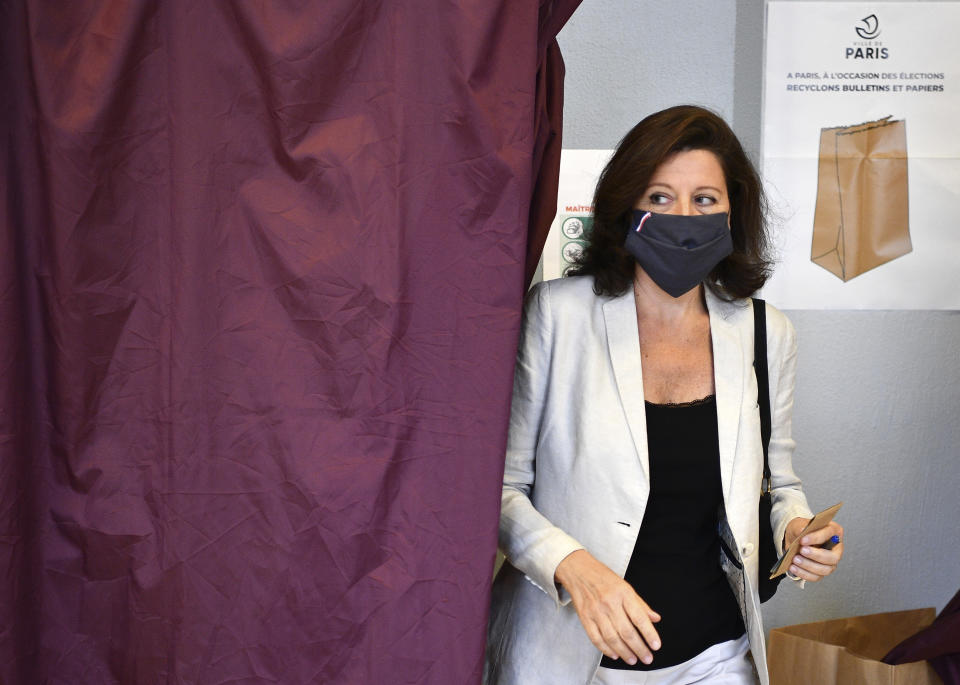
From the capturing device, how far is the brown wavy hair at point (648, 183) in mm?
1485

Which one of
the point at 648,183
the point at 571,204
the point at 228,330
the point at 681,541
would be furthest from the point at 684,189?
the point at 228,330

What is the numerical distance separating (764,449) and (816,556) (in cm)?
23

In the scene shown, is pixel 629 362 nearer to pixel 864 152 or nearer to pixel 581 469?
pixel 581 469

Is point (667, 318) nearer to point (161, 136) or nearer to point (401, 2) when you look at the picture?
point (401, 2)

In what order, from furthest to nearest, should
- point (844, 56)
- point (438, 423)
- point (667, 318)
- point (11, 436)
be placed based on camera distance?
point (844, 56)
point (667, 318)
point (438, 423)
point (11, 436)

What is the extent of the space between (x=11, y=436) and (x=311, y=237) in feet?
1.30

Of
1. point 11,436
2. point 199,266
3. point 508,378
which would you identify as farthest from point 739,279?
point 11,436

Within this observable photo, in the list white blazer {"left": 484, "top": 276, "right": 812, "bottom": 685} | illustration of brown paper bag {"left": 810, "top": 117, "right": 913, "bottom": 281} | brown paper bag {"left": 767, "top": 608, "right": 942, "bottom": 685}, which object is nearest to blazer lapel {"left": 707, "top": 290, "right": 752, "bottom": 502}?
white blazer {"left": 484, "top": 276, "right": 812, "bottom": 685}

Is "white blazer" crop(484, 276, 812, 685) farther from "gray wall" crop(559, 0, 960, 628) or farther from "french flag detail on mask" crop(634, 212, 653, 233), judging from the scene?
"gray wall" crop(559, 0, 960, 628)

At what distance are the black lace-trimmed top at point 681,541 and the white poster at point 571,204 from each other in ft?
2.52

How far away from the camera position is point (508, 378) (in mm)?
1146

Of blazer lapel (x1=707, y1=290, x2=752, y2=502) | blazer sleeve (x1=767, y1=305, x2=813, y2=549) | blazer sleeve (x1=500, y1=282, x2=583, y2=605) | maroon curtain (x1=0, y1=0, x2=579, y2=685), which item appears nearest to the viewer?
maroon curtain (x1=0, y1=0, x2=579, y2=685)

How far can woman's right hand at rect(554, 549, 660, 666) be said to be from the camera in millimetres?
1151

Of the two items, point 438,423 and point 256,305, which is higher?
point 256,305
